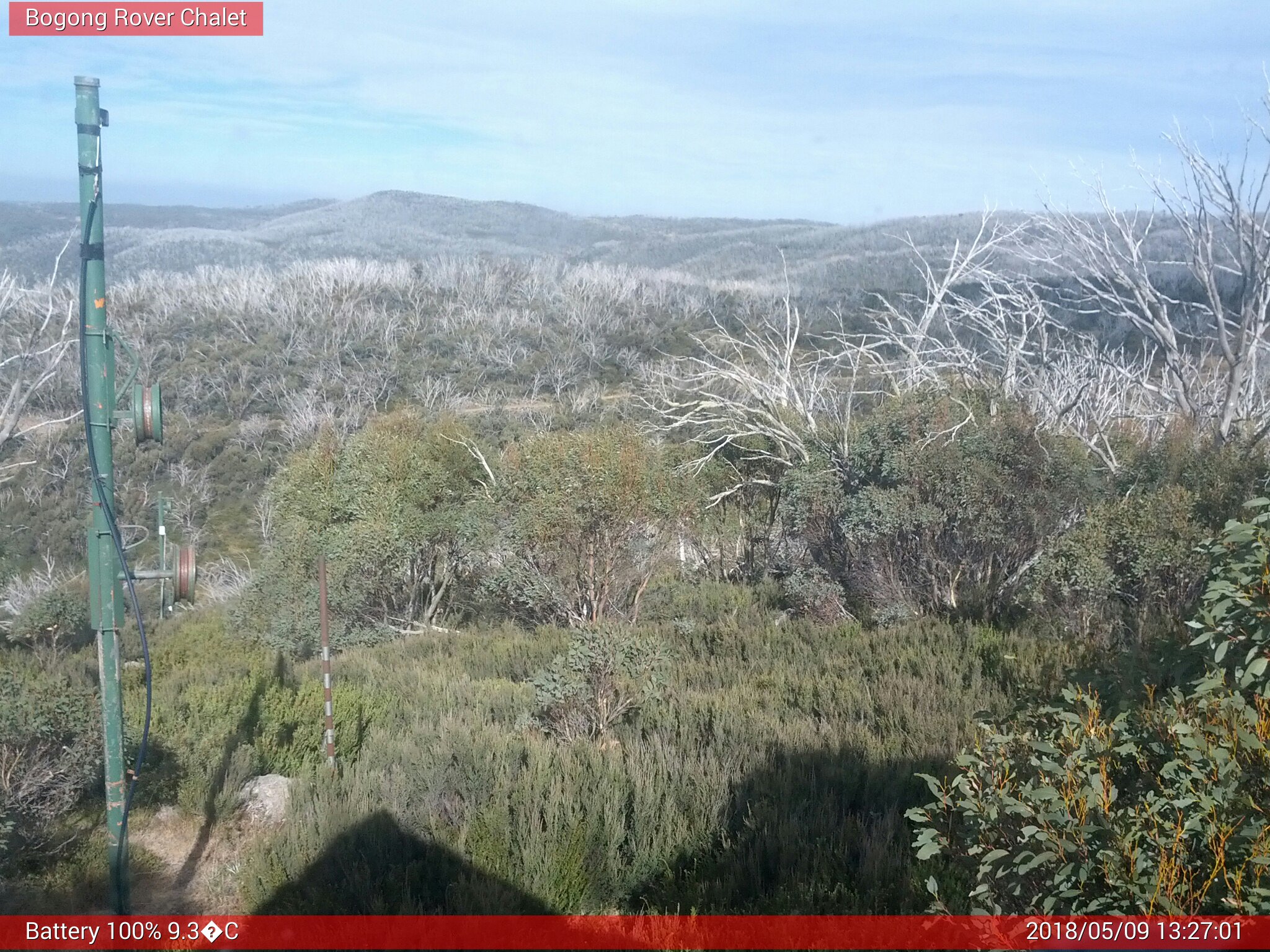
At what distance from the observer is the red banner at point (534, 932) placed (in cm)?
279

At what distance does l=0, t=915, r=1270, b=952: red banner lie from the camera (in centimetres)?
279

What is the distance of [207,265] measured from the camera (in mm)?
57062

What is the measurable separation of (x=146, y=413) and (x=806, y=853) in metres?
3.29

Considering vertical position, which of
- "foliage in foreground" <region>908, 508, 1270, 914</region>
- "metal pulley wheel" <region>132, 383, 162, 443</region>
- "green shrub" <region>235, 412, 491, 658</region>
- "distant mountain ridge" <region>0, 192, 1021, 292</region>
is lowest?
"green shrub" <region>235, 412, 491, 658</region>

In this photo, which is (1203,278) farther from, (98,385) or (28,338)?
(28,338)

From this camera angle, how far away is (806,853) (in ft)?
13.4

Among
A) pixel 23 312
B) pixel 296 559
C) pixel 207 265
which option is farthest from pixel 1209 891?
pixel 207 265

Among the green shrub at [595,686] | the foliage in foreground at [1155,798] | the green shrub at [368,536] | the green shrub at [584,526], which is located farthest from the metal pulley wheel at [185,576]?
the green shrub at [368,536]

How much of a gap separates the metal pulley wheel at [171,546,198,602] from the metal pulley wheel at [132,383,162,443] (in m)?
0.48

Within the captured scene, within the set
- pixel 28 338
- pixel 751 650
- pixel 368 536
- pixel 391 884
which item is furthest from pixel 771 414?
pixel 28 338

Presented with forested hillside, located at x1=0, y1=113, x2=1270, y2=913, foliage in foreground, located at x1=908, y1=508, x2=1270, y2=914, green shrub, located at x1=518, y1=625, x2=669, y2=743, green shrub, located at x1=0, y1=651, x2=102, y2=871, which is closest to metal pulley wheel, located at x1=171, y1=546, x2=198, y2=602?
forested hillside, located at x1=0, y1=113, x2=1270, y2=913

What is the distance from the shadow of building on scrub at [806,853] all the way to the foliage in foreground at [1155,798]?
1.04 metres

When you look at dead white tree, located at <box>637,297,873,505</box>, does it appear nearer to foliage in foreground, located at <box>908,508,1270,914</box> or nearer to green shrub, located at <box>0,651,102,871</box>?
green shrub, located at <box>0,651,102,871</box>

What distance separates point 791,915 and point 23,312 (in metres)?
34.9
